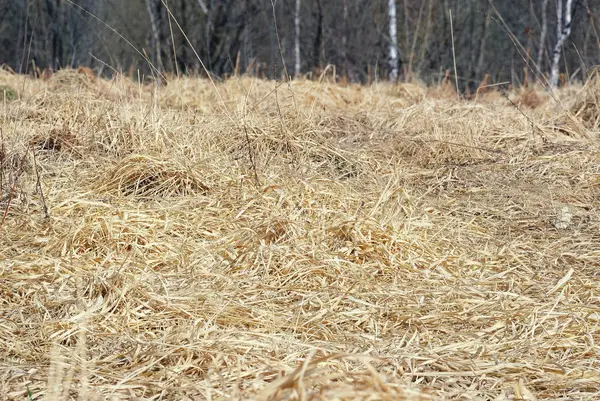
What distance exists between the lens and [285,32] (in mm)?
18969

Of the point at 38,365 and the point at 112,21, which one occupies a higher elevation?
the point at 112,21

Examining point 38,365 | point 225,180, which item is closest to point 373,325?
point 38,365

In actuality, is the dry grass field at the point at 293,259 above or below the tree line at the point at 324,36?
below

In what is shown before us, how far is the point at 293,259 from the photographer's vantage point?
7.05 ft

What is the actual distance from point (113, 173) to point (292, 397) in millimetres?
2001

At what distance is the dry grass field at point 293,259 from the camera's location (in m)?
1.50

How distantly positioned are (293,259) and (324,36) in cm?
1312

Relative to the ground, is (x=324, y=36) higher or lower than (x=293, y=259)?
higher

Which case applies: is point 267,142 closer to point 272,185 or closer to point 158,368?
point 272,185

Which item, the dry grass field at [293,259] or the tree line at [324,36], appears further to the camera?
the tree line at [324,36]

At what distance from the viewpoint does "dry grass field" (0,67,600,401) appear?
4.91 ft

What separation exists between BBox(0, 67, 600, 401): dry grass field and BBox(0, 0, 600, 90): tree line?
6009 mm

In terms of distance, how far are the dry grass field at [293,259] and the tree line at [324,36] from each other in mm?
6009

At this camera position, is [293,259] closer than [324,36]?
Yes
